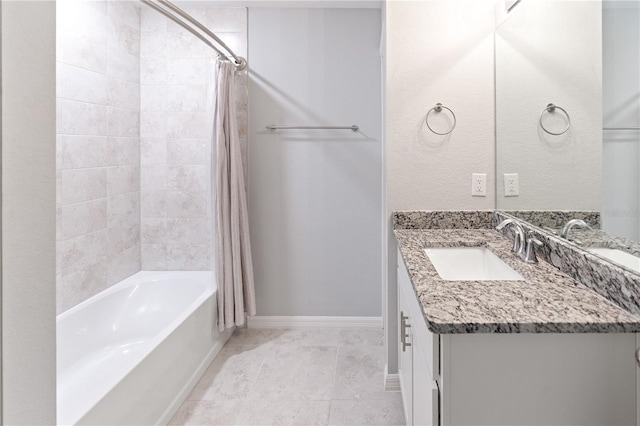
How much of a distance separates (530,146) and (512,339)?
1051 mm

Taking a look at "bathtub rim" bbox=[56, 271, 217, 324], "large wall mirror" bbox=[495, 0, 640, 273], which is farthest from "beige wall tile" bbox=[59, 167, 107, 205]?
"large wall mirror" bbox=[495, 0, 640, 273]

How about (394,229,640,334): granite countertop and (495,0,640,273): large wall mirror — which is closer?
(394,229,640,334): granite countertop

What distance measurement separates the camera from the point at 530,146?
1769mm

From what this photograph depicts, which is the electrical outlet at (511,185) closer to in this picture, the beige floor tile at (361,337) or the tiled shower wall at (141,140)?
the beige floor tile at (361,337)

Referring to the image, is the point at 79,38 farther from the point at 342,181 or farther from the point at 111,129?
the point at 342,181

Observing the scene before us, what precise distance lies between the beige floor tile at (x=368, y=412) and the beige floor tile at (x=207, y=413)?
19.4 inches

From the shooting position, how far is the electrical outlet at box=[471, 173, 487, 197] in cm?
216

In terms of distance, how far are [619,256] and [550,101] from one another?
68 centimetres

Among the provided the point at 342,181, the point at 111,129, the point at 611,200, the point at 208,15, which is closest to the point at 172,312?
the point at 111,129

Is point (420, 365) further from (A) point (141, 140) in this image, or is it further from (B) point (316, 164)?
(A) point (141, 140)

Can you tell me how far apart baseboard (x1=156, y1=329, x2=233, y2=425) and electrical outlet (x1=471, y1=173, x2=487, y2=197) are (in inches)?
A: 72.2

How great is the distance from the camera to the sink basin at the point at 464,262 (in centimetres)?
176

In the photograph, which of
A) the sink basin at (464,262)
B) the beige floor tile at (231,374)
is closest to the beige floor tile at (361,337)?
the beige floor tile at (231,374)

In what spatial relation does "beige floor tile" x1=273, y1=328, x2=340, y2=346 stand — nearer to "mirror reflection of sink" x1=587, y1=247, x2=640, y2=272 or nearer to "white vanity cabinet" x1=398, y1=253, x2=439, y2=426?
"white vanity cabinet" x1=398, y1=253, x2=439, y2=426
